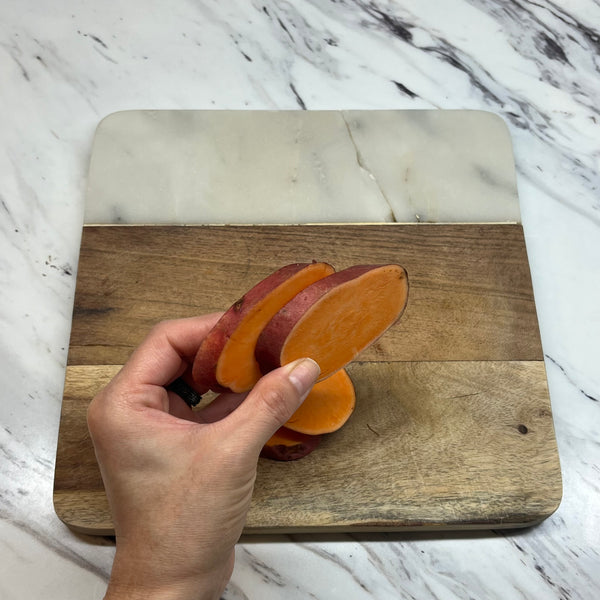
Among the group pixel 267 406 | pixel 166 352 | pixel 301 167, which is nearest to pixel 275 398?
pixel 267 406

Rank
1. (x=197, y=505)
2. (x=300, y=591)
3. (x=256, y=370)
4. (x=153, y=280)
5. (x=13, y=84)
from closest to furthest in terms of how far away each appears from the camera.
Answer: (x=197, y=505), (x=256, y=370), (x=300, y=591), (x=153, y=280), (x=13, y=84)

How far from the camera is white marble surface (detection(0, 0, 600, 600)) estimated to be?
3.93ft

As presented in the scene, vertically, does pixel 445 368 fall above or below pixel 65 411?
above

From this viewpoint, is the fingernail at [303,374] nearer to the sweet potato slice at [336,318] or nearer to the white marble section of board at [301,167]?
the sweet potato slice at [336,318]

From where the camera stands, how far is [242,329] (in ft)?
3.24

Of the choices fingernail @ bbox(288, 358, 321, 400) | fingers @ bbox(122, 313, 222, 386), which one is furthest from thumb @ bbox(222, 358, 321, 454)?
fingers @ bbox(122, 313, 222, 386)

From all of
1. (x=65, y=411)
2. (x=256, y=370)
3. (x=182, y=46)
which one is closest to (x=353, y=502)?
(x=256, y=370)

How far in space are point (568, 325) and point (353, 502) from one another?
626 mm

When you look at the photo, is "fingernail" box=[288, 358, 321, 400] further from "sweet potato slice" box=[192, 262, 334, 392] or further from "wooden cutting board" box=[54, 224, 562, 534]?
"wooden cutting board" box=[54, 224, 562, 534]

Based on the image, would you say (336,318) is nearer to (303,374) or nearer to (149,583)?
(303,374)

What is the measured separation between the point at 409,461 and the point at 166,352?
48cm

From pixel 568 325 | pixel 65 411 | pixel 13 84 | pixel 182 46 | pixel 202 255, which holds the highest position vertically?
pixel 568 325

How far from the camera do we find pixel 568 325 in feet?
4.57

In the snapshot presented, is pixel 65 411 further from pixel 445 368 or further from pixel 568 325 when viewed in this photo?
pixel 568 325
